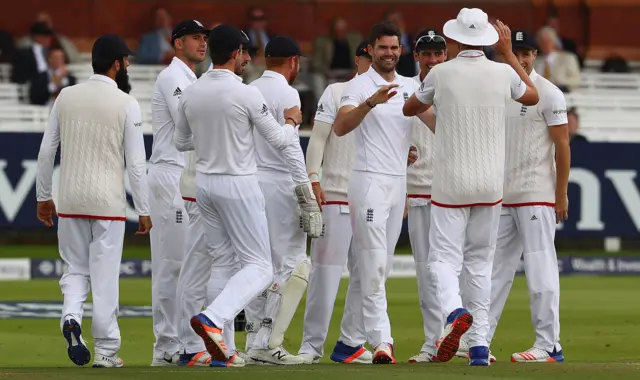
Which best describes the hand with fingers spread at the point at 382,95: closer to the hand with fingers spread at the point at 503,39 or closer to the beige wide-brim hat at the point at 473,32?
the beige wide-brim hat at the point at 473,32

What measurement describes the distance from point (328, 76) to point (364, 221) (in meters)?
12.7

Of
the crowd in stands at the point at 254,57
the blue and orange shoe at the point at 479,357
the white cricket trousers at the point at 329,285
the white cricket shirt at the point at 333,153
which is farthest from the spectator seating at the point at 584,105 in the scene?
the blue and orange shoe at the point at 479,357

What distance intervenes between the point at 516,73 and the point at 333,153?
153cm

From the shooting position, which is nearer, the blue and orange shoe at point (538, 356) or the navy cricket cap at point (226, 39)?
the navy cricket cap at point (226, 39)

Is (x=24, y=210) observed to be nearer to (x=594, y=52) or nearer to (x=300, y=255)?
(x=300, y=255)

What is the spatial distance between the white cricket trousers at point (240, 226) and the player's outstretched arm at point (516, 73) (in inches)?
63.9

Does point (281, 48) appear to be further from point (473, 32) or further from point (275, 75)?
point (473, 32)

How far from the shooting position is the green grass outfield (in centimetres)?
882

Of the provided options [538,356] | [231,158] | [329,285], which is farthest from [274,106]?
[538,356]

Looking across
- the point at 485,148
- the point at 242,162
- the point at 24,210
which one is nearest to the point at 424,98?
the point at 485,148

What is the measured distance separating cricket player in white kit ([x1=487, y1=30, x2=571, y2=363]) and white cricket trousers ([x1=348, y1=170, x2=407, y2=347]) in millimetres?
925

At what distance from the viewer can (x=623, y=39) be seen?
2756 centimetres

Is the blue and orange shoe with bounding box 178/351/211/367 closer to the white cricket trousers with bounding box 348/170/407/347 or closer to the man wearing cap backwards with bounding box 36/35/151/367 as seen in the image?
the man wearing cap backwards with bounding box 36/35/151/367

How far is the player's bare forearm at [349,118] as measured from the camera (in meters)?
9.80
